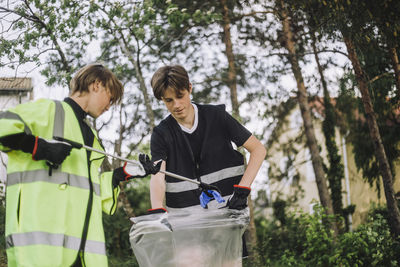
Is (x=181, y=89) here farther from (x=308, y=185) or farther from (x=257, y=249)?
(x=308, y=185)

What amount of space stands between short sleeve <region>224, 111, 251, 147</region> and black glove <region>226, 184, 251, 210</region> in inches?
13.2

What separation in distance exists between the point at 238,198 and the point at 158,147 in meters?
0.61

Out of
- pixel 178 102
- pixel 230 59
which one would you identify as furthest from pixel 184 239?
pixel 230 59

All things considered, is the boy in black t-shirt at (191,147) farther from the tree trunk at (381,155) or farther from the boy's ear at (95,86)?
the tree trunk at (381,155)

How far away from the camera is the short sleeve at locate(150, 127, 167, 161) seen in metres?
2.88

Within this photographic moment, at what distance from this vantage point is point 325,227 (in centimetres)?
704

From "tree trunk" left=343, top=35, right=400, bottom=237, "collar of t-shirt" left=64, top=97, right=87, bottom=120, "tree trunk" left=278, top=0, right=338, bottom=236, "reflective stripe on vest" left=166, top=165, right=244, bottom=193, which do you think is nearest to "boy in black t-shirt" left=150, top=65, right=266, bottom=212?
"reflective stripe on vest" left=166, top=165, right=244, bottom=193

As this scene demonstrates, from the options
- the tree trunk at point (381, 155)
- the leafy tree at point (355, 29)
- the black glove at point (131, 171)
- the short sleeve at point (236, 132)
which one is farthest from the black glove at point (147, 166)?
the tree trunk at point (381, 155)

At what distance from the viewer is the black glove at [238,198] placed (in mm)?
2645

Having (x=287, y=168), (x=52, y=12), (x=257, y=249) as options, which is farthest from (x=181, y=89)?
(x=287, y=168)

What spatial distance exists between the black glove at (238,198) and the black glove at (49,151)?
3.42ft

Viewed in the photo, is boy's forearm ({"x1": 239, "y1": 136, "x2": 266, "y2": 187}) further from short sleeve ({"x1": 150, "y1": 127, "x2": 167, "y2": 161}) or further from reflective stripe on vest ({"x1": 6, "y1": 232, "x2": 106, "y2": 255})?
reflective stripe on vest ({"x1": 6, "y1": 232, "x2": 106, "y2": 255})

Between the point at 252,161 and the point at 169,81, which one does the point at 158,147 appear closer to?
the point at 169,81

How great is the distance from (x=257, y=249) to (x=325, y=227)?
116 centimetres
